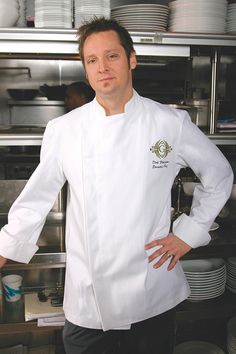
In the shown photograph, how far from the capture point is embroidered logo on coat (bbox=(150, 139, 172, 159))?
1355mm

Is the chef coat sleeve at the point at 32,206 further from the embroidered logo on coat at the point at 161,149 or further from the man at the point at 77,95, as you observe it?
the man at the point at 77,95

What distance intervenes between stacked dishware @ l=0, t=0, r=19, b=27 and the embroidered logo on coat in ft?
2.50

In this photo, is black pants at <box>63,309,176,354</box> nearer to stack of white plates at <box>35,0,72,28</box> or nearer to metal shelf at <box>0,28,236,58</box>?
metal shelf at <box>0,28,236,58</box>

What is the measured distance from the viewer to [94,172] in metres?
1.32

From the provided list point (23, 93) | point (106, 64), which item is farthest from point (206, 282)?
point (23, 93)

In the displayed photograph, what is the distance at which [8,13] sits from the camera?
155cm

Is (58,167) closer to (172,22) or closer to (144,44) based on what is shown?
(144,44)

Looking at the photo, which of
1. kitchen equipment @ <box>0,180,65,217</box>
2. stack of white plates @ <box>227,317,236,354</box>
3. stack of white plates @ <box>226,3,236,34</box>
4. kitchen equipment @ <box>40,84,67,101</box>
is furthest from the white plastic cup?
stack of white plates @ <box>226,3,236,34</box>

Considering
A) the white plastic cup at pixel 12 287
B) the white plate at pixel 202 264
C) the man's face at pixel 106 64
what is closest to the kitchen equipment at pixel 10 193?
the white plastic cup at pixel 12 287

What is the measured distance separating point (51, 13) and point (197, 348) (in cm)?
179

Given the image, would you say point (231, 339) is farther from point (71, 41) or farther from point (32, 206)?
point (71, 41)

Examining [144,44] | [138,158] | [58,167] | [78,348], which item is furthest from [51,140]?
[78,348]

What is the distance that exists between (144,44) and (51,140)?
600 mm

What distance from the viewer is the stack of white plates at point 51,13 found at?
5.18 ft
